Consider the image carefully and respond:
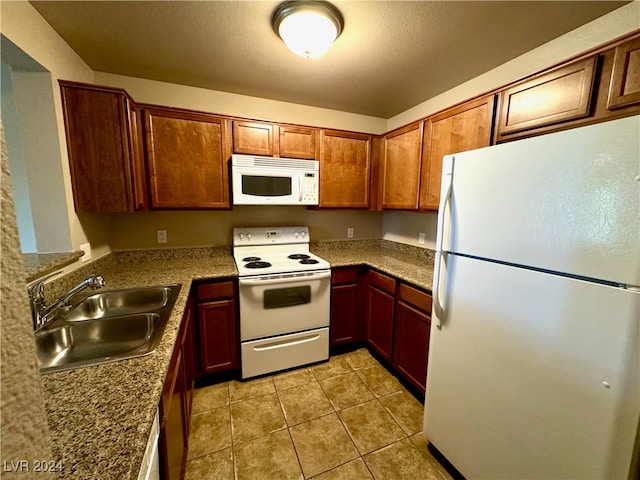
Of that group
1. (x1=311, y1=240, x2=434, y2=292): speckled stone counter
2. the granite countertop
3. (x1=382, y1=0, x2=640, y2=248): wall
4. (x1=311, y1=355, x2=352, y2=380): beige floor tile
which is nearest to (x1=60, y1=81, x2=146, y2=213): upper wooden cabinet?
the granite countertop

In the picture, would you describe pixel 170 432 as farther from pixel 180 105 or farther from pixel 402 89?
pixel 402 89

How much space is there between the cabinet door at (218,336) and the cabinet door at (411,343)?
128 centimetres

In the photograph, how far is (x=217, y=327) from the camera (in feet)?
6.60

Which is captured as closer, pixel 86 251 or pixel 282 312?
pixel 86 251

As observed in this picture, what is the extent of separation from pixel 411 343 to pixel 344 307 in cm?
68

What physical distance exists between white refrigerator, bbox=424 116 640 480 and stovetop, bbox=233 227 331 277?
1.18 meters

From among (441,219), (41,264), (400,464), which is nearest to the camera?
(41,264)

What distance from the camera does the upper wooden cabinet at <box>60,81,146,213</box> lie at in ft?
5.28

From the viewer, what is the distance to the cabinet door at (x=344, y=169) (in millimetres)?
2504

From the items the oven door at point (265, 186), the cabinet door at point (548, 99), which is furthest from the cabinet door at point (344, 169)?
the cabinet door at point (548, 99)

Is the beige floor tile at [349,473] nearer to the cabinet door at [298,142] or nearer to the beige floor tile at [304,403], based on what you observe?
the beige floor tile at [304,403]

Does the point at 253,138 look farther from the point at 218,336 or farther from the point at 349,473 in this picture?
the point at 349,473

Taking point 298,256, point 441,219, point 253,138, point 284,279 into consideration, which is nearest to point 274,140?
point 253,138

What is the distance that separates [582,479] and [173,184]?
2677mm
